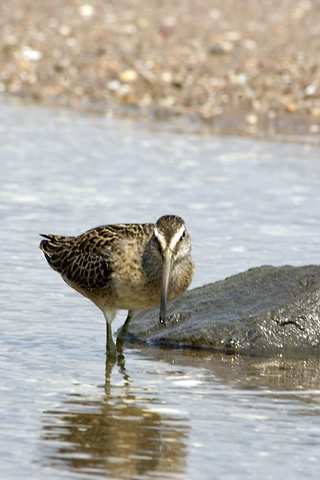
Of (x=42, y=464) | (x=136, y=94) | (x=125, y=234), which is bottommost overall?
(x=42, y=464)

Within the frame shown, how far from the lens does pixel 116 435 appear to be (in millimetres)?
6145

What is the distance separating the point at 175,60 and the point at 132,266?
14.8m

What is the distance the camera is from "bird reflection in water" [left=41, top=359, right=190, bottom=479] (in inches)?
223

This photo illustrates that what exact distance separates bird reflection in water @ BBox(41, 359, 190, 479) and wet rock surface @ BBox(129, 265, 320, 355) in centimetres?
128

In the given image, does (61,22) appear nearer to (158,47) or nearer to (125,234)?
(158,47)

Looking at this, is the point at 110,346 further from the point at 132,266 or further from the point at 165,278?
the point at 165,278

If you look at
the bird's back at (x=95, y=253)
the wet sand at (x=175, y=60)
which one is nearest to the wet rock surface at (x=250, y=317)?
the bird's back at (x=95, y=253)

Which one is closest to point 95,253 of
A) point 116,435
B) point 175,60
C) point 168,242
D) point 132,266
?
point 132,266

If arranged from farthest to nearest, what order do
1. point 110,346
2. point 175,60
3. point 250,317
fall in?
point 175,60
point 250,317
point 110,346

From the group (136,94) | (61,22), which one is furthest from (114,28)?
(136,94)

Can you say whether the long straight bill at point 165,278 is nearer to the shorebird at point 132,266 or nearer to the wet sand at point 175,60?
the shorebird at point 132,266

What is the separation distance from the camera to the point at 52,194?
13742 millimetres

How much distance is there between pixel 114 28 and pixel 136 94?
3.27m

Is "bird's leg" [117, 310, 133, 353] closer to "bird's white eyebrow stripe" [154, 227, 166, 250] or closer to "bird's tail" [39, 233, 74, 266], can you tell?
"bird's tail" [39, 233, 74, 266]
